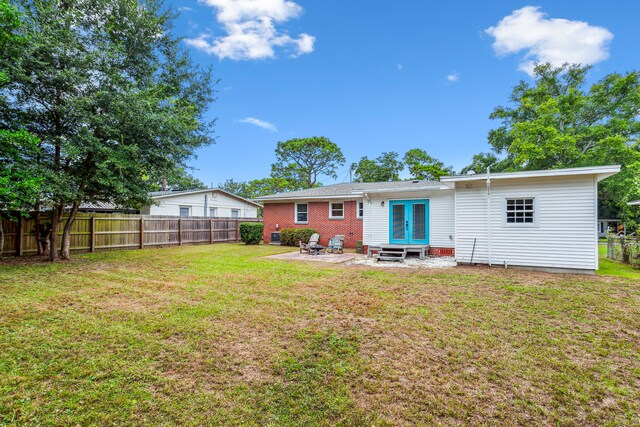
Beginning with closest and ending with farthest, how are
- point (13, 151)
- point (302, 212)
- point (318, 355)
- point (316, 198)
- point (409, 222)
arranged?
point (318, 355) → point (13, 151) → point (409, 222) → point (316, 198) → point (302, 212)

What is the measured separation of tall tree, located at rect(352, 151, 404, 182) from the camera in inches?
1369

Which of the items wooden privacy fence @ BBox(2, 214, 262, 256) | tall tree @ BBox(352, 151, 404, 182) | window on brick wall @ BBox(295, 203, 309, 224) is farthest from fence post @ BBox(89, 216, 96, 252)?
tall tree @ BBox(352, 151, 404, 182)

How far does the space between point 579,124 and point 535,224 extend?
22.7 meters

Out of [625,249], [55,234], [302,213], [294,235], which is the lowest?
[625,249]

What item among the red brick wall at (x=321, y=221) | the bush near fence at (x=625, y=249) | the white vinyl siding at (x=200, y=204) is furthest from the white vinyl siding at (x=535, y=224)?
the white vinyl siding at (x=200, y=204)

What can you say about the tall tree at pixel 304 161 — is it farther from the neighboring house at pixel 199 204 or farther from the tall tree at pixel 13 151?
the tall tree at pixel 13 151

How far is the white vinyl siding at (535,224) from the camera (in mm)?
8211

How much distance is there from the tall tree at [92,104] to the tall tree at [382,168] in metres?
26.3

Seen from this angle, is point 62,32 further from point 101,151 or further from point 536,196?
point 536,196

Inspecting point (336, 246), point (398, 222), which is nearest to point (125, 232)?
point (336, 246)

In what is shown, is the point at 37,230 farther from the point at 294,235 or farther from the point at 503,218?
the point at 503,218

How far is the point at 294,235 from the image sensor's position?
52.4ft

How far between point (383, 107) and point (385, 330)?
1874 centimetres

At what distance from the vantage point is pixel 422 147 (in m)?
33.0
